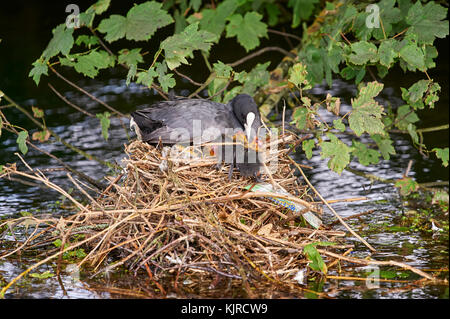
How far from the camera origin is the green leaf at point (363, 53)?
4.45 m

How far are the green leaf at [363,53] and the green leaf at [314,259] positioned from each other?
1298 mm

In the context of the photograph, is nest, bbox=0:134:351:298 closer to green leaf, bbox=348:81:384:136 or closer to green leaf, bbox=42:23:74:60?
green leaf, bbox=348:81:384:136

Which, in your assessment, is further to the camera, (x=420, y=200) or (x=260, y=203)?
(x=420, y=200)

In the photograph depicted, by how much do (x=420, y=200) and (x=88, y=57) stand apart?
2692 millimetres

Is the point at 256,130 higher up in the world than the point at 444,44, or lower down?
lower down

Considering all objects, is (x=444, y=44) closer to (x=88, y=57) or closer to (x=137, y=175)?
(x=88, y=57)

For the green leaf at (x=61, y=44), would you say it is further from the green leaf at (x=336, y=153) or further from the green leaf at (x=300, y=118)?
the green leaf at (x=336, y=153)

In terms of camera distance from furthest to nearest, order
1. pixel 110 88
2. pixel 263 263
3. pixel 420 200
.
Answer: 1. pixel 110 88
2. pixel 420 200
3. pixel 263 263

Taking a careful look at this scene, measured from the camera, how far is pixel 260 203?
4.11 m

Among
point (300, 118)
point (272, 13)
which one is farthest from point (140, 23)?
point (272, 13)

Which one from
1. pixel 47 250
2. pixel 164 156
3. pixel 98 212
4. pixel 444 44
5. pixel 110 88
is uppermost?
pixel 444 44

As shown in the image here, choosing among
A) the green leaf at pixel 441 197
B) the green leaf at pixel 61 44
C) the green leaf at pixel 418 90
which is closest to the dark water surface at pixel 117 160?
the green leaf at pixel 441 197

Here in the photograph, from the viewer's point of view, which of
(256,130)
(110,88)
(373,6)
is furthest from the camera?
(110,88)

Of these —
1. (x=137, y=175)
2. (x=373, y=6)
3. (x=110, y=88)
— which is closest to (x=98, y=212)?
(x=137, y=175)
